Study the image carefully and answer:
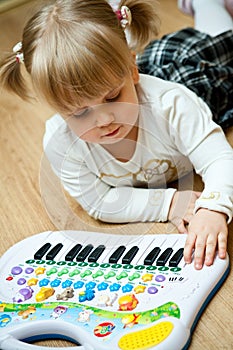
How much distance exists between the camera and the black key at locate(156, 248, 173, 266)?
0.80m

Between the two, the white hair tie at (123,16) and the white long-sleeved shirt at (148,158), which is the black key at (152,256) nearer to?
the white long-sleeved shirt at (148,158)

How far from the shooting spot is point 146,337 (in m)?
0.67

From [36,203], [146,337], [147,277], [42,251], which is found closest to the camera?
[146,337]

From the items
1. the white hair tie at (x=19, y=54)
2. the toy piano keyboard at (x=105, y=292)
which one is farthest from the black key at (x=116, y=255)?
the white hair tie at (x=19, y=54)

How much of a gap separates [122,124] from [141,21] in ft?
0.65

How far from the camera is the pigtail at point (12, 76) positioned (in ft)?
2.93

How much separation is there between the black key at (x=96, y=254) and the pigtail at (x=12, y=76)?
0.95 feet

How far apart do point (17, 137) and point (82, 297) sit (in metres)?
0.62

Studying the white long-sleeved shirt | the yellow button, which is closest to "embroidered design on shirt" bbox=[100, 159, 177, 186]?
the white long-sleeved shirt

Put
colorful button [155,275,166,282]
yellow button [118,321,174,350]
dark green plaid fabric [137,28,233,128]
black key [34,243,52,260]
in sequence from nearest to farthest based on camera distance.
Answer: yellow button [118,321,174,350] < colorful button [155,275,166,282] < black key [34,243,52,260] < dark green plaid fabric [137,28,233,128]

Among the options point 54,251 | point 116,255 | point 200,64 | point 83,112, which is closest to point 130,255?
point 116,255

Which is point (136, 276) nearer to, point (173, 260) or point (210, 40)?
point (173, 260)

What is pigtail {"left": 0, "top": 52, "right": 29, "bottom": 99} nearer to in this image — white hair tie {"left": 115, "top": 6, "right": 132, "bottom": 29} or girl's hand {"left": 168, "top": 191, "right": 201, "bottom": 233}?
white hair tie {"left": 115, "top": 6, "right": 132, "bottom": 29}

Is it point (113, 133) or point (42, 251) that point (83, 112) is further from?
point (42, 251)
